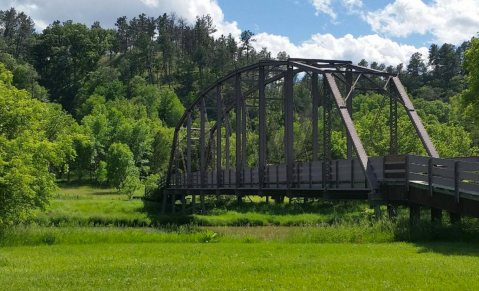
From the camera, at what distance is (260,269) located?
1107 cm

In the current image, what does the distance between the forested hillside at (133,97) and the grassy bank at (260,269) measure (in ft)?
35.8

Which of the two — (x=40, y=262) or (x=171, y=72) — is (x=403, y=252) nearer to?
(x=40, y=262)

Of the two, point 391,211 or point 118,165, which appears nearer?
point 391,211

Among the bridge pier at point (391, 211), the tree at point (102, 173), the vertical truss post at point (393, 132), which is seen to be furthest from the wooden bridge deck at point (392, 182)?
the tree at point (102, 173)

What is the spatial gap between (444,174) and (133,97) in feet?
346

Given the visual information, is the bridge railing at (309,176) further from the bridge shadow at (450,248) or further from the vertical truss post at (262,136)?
the bridge shadow at (450,248)

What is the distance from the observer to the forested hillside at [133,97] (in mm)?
27359

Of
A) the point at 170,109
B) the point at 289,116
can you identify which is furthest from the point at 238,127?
the point at 170,109

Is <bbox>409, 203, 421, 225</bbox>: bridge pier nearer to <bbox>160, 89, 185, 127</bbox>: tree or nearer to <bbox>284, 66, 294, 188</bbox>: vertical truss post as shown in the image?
<bbox>284, 66, 294, 188</bbox>: vertical truss post

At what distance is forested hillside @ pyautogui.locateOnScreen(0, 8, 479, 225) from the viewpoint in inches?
1077

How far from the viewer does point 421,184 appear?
15859 mm

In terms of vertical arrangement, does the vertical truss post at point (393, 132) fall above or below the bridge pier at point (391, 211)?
above

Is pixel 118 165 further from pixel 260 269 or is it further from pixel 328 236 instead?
pixel 260 269

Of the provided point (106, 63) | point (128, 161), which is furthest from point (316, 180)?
point (106, 63)
